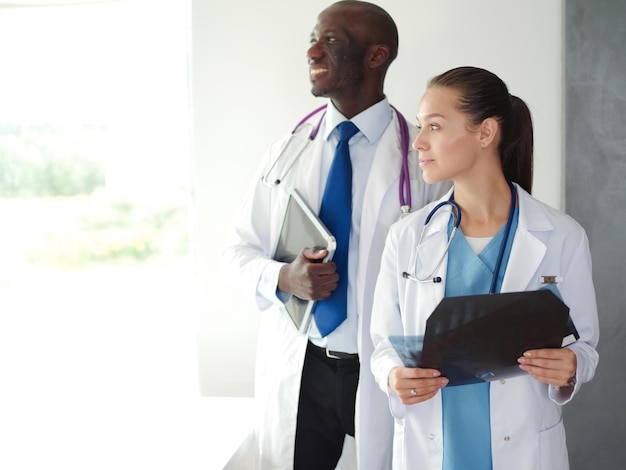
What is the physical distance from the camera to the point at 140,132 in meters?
3.12

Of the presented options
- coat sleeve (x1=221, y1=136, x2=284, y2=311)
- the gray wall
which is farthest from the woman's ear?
the gray wall

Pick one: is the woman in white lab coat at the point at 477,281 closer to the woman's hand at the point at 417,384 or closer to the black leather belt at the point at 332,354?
the woman's hand at the point at 417,384

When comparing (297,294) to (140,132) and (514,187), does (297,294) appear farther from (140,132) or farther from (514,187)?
(140,132)

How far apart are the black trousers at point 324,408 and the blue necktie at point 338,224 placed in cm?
12

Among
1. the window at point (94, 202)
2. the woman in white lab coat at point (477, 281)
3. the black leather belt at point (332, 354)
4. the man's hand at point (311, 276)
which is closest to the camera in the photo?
the woman in white lab coat at point (477, 281)

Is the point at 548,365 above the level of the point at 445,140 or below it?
below

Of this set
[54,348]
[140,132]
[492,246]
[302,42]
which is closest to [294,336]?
[492,246]

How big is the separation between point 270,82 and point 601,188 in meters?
1.25

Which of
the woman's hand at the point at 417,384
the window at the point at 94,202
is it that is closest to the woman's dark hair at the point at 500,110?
the woman's hand at the point at 417,384

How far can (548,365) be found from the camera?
1378 millimetres

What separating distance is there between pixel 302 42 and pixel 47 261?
1.71 meters

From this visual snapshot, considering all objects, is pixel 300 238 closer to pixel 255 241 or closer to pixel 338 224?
pixel 338 224

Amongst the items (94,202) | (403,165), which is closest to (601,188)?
(403,165)

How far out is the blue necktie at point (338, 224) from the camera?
1777 mm
